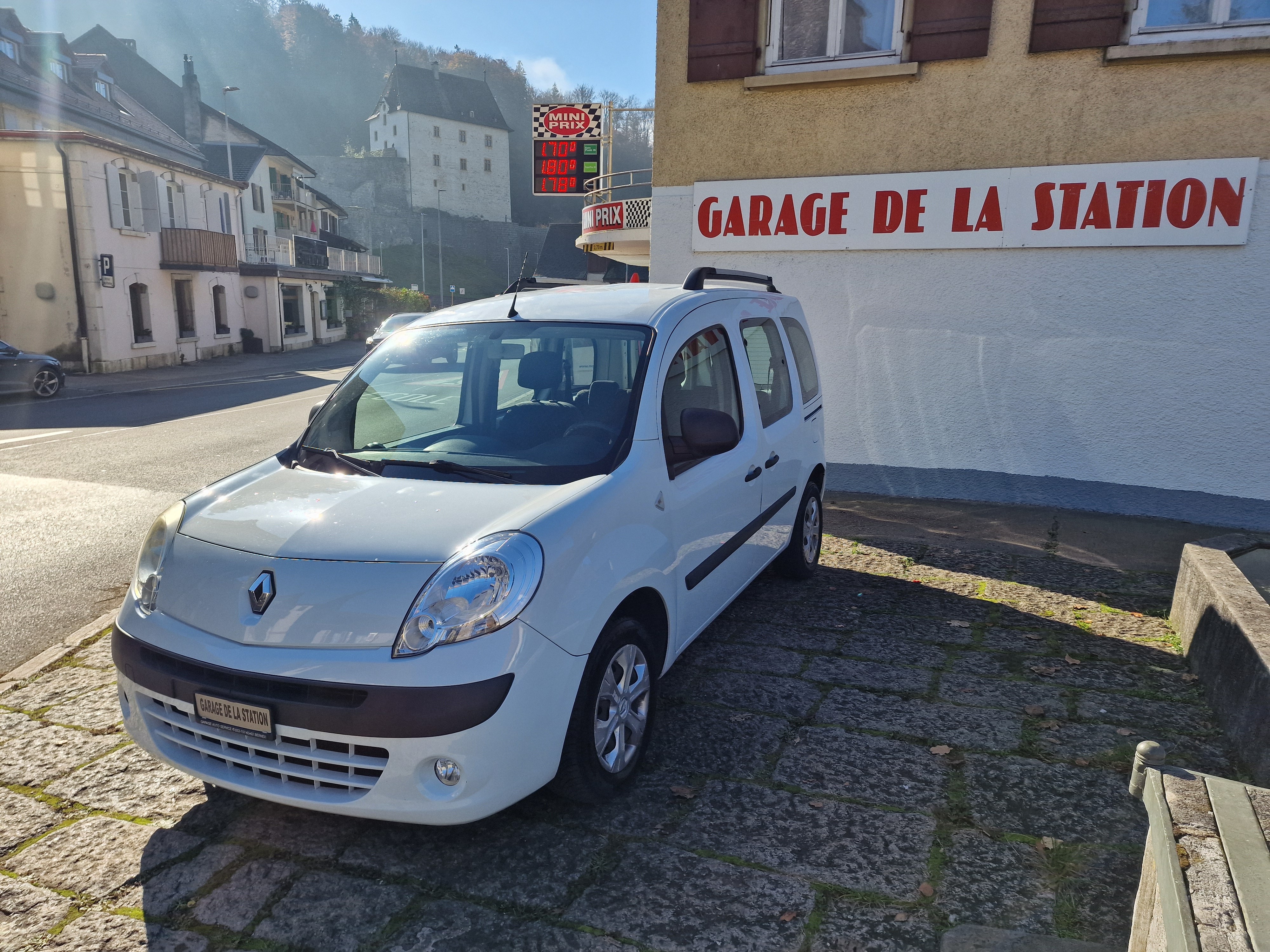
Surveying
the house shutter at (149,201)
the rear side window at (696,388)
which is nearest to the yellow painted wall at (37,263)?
the house shutter at (149,201)

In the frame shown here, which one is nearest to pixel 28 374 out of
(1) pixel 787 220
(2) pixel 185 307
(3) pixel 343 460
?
(2) pixel 185 307

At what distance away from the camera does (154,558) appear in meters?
3.23

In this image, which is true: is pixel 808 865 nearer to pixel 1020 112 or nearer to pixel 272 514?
pixel 272 514

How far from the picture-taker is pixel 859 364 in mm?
8703

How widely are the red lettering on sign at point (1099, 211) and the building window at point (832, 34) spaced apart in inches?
84.2

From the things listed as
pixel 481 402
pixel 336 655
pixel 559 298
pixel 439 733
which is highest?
pixel 559 298

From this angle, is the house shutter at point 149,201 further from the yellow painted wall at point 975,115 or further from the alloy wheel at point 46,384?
the yellow painted wall at point 975,115

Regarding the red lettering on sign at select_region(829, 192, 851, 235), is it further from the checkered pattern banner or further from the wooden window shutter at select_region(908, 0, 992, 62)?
the checkered pattern banner

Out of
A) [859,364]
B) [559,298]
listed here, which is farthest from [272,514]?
[859,364]

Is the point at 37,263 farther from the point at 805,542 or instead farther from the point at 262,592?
the point at 262,592

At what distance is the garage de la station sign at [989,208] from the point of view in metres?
7.30

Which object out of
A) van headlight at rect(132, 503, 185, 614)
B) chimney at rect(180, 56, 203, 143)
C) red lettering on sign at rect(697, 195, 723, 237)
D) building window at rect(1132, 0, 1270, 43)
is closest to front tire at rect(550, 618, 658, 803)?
van headlight at rect(132, 503, 185, 614)

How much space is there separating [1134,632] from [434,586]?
4193 millimetres

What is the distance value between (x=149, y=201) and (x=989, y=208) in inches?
1167
